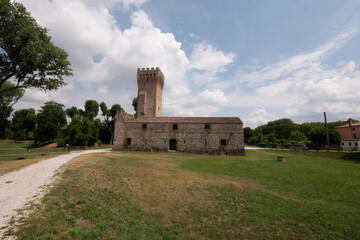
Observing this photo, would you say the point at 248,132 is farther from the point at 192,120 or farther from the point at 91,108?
the point at 91,108

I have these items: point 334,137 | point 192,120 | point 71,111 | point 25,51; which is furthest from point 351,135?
point 71,111

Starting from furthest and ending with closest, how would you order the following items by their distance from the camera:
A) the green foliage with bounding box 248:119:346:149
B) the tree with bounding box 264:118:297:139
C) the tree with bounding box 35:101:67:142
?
1. the tree with bounding box 264:118:297:139
2. the tree with bounding box 35:101:67:142
3. the green foliage with bounding box 248:119:346:149

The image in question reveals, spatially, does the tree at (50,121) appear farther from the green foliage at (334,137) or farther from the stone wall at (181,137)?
the green foliage at (334,137)

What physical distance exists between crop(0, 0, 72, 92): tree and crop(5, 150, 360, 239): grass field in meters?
11.4

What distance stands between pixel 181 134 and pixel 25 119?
6978cm

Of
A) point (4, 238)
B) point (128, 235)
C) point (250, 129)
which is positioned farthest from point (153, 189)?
point (250, 129)

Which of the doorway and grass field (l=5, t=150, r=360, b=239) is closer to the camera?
grass field (l=5, t=150, r=360, b=239)

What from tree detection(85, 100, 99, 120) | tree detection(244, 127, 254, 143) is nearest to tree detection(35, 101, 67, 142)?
tree detection(85, 100, 99, 120)

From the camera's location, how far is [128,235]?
5.75 meters

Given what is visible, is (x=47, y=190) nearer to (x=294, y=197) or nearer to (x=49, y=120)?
(x=294, y=197)

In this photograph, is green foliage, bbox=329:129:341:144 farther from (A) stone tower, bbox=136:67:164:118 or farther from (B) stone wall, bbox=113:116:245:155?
(A) stone tower, bbox=136:67:164:118

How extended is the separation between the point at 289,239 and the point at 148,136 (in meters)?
24.3

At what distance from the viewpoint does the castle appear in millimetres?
25717

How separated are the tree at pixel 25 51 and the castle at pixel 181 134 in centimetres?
1381
